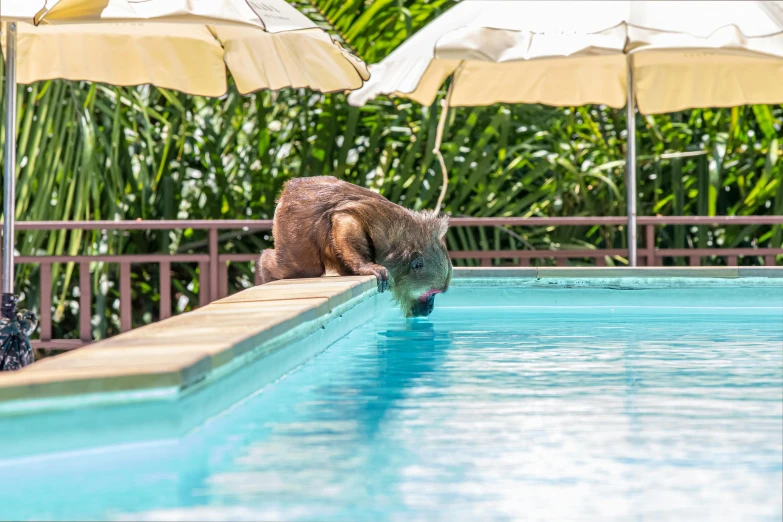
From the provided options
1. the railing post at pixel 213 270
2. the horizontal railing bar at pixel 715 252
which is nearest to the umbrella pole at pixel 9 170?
the railing post at pixel 213 270

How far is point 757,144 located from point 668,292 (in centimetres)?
274

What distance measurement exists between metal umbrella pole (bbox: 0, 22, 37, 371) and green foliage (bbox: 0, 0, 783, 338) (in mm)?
2749

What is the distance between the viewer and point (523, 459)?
235 cm

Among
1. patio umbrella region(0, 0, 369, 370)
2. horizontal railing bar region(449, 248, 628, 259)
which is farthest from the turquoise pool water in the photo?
horizontal railing bar region(449, 248, 628, 259)

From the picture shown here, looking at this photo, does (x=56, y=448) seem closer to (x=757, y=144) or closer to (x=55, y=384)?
(x=55, y=384)

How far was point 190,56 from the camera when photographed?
20.1 feet

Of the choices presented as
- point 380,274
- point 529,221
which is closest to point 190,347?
point 380,274

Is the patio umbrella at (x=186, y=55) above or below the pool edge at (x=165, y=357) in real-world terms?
above

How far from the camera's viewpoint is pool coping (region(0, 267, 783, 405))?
204cm

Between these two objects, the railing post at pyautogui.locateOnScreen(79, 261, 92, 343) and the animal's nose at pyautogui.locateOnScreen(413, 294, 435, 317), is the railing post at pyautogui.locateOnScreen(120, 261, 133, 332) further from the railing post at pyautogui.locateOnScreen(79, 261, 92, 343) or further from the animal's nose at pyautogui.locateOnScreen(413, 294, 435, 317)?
the animal's nose at pyautogui.locateOnScreen(413, 294, 435, 317)

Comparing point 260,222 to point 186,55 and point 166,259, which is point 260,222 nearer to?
point 166,259

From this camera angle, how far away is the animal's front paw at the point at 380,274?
519 centimetres

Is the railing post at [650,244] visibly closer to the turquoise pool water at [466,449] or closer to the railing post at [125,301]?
the turquoise pool water at [466,449]

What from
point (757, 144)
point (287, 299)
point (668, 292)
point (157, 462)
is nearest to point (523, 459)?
point (157, 462)
